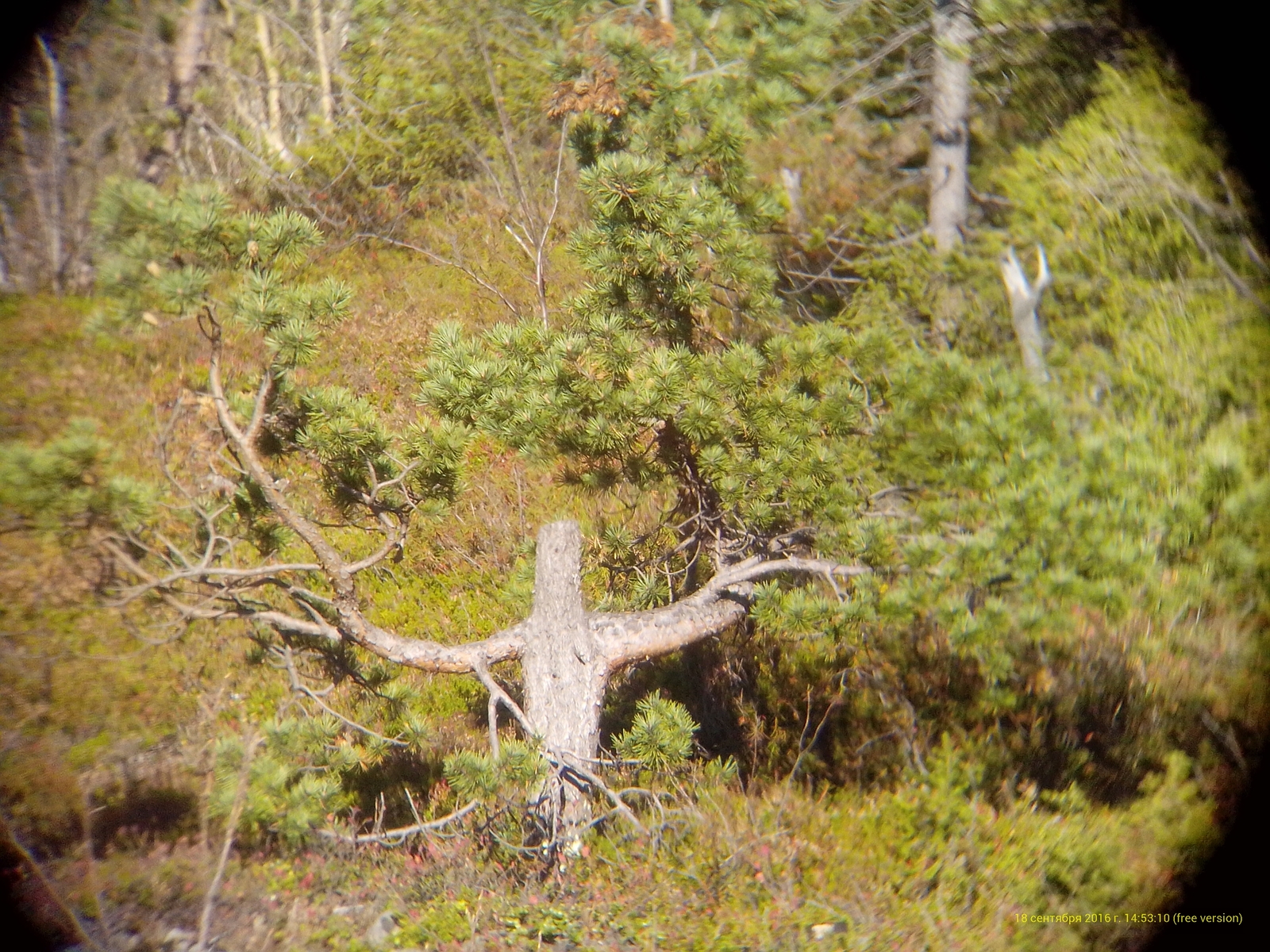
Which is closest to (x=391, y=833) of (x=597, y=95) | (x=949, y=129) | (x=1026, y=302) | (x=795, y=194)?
(x=597, y=95)

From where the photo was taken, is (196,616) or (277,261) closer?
(277,261)

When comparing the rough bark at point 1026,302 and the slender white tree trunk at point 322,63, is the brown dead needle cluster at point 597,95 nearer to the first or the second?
the rough bark at point 1026,302

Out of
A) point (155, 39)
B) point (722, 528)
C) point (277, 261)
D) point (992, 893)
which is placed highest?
point (155, 39)

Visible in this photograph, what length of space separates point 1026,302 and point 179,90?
7.67m

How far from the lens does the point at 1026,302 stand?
5.39 m

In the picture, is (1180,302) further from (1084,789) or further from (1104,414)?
(1084,789)

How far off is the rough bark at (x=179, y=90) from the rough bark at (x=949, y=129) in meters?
6.54

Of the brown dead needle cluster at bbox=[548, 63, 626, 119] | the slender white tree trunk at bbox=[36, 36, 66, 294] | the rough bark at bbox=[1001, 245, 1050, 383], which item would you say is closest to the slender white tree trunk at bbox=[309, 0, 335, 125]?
the slender white tree trunk at bbox=[36, 36, 66, 294]

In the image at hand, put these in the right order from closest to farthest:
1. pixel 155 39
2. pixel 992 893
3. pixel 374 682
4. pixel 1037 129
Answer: pixel 992 893 → pixel 374 682 → pixel 1037 129 → pixel 155 39

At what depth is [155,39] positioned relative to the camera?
7.80 meters

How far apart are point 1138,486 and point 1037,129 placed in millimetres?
3682

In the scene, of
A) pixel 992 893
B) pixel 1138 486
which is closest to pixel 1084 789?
pixel 992 893

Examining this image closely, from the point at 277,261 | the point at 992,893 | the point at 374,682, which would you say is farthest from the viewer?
the point at 374,682

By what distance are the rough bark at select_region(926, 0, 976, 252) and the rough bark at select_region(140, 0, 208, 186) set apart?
21.5ft
